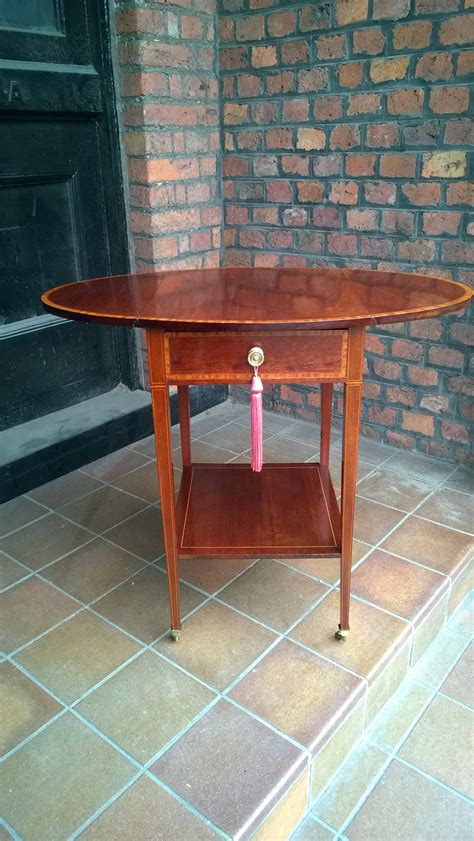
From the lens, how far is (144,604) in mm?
1684

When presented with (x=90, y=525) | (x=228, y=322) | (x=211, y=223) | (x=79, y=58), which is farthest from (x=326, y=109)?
(x=90, y=525)

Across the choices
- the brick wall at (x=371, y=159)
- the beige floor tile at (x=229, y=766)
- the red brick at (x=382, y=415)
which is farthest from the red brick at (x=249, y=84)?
the beige floor tile at (x=229, y=766)

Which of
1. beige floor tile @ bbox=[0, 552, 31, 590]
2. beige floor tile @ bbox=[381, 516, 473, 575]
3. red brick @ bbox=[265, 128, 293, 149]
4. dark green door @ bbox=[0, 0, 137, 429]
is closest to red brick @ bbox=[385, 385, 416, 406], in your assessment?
beige floor tile @ bbox=[381, 516, 473, 575]

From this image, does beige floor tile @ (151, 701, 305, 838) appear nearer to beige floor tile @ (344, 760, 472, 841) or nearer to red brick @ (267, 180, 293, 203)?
beige floor tile @ (344, 760, 472, 841)

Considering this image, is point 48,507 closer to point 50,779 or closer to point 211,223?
point 50,779

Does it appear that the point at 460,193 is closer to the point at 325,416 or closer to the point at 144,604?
the point at 325,416

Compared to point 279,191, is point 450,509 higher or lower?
lower

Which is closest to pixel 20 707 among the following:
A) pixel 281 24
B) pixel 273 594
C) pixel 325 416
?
pixel 273 594

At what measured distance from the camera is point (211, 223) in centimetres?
273

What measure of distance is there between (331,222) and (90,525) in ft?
4.77

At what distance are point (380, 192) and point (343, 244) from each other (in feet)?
0.78

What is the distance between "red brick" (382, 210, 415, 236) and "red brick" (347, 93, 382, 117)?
0.35m

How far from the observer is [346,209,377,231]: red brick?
2334 mm

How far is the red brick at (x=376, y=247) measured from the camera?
2.33 m
